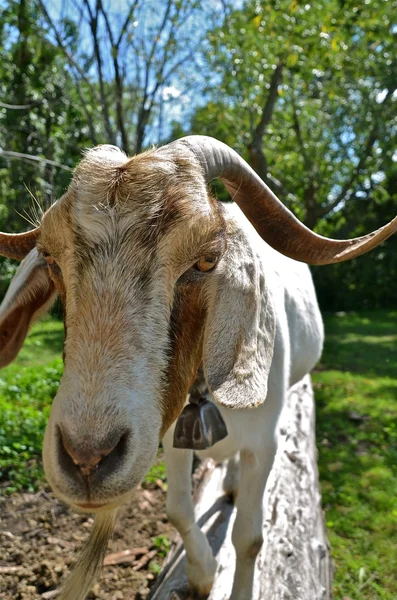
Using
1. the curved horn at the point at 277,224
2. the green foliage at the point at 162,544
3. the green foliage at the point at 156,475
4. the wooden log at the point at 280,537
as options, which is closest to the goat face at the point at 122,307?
the curved horn at the point at 277,224

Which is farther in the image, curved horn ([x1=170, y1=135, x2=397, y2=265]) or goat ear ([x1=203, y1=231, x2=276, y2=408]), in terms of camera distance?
curved horn ([x1=170, y1=135, x2=397, y2=265])

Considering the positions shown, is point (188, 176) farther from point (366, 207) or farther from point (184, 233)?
point (366, 207)

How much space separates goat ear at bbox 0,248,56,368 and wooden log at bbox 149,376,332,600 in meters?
1.45

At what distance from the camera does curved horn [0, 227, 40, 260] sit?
2.66 m

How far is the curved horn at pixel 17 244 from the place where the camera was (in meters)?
2.66

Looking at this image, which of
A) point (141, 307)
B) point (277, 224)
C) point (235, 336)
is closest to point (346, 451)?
point (277, 224)

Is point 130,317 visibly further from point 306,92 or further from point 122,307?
point 306,92

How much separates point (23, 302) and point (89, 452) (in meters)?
1.16

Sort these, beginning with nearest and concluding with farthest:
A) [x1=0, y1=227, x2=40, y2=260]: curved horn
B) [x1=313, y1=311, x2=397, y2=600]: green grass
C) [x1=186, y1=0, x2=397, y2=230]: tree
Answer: [x1=0, y1=227, x2=40, y2=260]: curved horn
[x1=313, y1=311, x2=397, y2=600]: green grass
[x1=186, y1=0, x2=397, y2=230]: tree

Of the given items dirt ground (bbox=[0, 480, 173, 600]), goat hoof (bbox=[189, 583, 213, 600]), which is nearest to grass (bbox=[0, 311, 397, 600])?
dirt ground (bbox=[0, 480, 173, 600])

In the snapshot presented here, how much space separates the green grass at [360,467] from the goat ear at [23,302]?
2876mm

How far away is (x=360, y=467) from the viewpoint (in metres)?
5.71

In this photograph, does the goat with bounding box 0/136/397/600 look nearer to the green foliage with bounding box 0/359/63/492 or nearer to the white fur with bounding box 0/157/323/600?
the white fur with bounding box 0/157/323/600

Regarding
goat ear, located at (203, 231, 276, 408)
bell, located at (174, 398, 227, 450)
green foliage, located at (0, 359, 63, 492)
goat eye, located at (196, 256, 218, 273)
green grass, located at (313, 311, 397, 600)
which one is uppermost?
goat eye, located at (196, 256, 218, 273)
